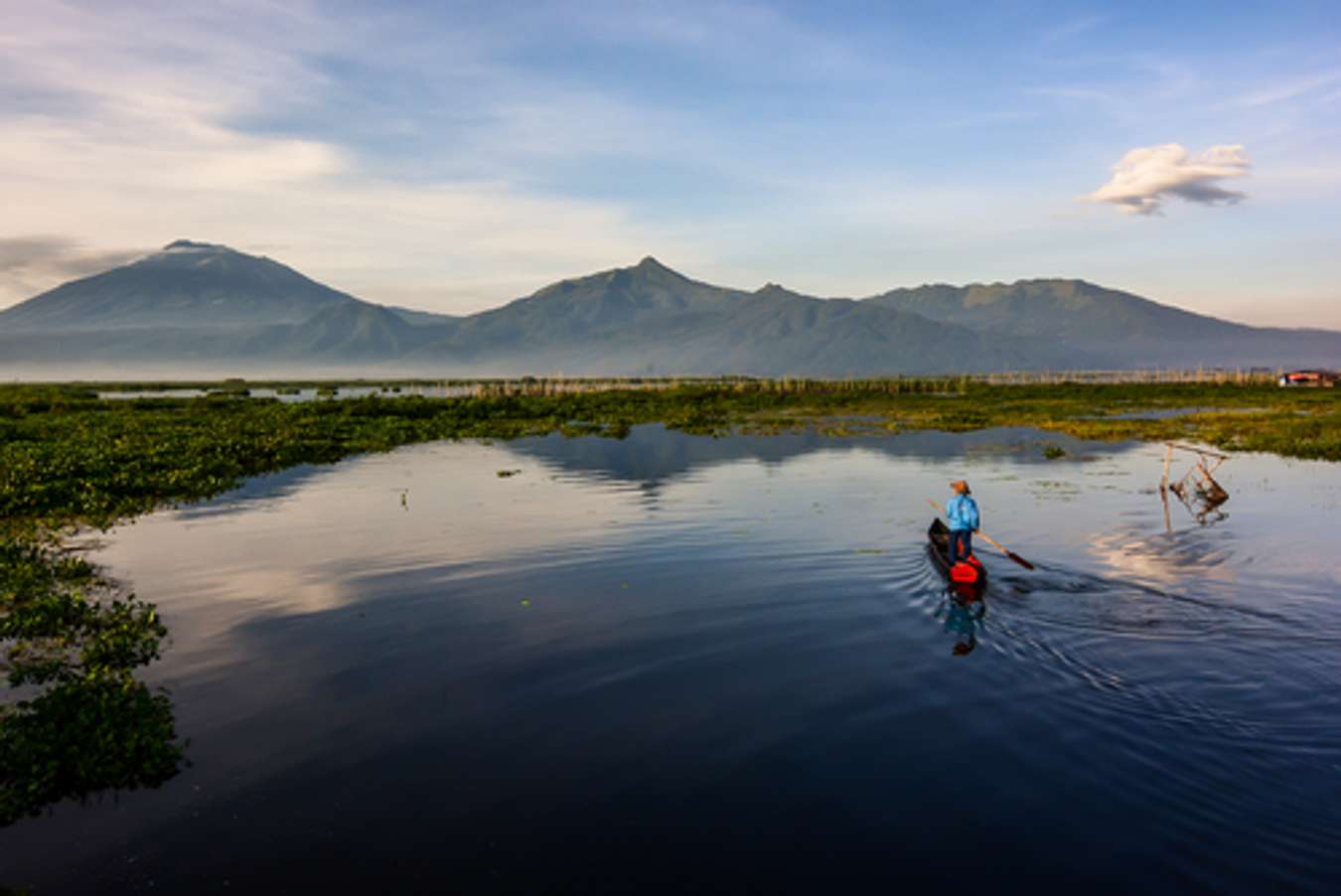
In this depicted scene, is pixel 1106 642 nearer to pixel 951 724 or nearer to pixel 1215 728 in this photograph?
pixel 1215 728

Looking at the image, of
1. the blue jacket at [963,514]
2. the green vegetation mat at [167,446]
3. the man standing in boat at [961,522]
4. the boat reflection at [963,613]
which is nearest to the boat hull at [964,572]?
the boat reflection at [963,613]

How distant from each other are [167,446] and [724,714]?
39.9 meters

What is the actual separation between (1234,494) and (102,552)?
133 ft

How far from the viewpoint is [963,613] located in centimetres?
1778

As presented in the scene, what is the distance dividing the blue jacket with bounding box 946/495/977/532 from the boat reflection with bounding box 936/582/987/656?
1.43m

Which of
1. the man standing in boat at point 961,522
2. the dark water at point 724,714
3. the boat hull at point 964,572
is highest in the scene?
the man standing in boat at point 961,522

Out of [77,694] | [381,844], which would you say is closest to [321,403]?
[77,694]

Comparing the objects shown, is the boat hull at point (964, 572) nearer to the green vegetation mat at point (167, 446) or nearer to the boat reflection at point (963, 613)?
the boat reflection at point (963, 613)

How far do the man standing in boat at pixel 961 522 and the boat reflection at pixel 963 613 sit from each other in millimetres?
736

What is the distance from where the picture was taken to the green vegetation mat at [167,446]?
11.1 m

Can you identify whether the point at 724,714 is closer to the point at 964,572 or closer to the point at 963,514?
the point at 964,572

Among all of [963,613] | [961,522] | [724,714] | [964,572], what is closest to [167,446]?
[724,714]

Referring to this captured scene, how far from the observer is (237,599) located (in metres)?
18.7

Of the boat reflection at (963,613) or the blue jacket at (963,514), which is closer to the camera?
the boat reflection at (963,613)
